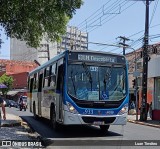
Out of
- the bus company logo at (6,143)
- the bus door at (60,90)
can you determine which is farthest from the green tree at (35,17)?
the bus company logo at (6,143)

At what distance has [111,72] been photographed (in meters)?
15.4

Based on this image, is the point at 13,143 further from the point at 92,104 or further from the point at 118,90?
the point at 118,90

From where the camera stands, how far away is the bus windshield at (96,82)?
1484cm

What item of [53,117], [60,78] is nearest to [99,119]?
[60,78]

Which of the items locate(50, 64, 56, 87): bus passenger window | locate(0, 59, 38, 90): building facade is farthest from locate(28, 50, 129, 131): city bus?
locate(0, 59, 38, 90): building facade

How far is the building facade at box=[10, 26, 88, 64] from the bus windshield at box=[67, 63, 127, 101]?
8.74 ft

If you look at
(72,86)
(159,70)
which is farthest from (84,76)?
(159,70)

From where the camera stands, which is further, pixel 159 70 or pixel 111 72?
pixel 159 70

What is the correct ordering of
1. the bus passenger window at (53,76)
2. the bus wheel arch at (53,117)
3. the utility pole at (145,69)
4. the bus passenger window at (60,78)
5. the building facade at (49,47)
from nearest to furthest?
the bus passenger window at (60,78)
the bus wheel arch at (53,117)
the bus passenger window at (53,76)
the utility pole at (145,69)
the building facade at (49,47)

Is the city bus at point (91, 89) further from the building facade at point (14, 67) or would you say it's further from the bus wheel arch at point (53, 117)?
the building facade at point (14, 67)

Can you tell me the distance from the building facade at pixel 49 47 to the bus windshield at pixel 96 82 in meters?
2.66

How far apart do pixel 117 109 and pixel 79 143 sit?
2.61 m

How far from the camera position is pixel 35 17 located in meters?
12.8

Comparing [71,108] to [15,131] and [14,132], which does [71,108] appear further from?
[15,131]
